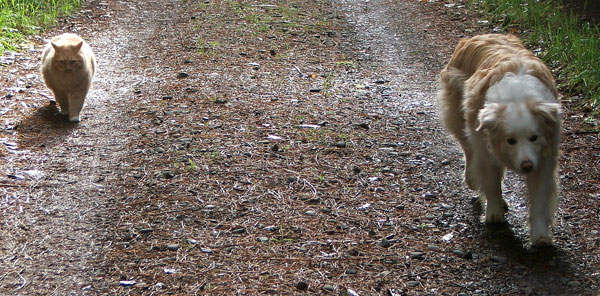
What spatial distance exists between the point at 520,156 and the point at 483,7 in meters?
8.43

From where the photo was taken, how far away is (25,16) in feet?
37.7

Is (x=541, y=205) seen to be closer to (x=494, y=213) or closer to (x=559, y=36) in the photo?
(x=494, y=213)

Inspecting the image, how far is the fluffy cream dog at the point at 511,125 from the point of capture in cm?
454

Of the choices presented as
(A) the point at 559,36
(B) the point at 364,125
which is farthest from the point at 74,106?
(A) the point at 559,36

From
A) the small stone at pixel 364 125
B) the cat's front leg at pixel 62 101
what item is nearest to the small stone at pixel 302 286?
the small stone at pixel 364 125

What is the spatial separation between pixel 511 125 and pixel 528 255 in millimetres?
981

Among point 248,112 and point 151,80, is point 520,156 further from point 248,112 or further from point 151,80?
point 151,80

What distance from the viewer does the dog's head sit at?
451 centimetres

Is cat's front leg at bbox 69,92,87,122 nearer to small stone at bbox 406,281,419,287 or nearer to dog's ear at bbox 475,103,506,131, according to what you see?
small stone at bbox 406,281,419,287

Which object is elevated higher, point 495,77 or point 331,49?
point 495,77

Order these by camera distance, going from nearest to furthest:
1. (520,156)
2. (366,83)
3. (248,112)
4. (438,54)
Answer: (520,156), (248,112), (366,83), (438,54)

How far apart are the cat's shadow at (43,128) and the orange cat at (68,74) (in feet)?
0.47

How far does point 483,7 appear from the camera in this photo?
1229 cm

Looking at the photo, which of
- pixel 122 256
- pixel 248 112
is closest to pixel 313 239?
pixel 122 256
